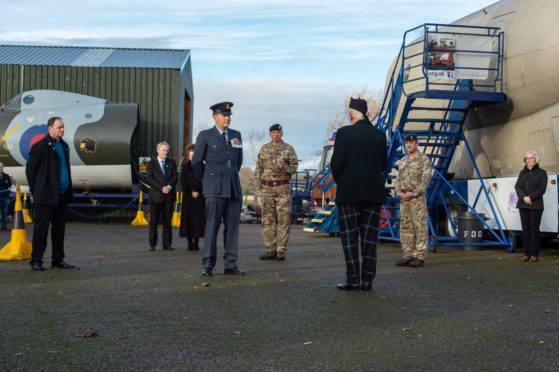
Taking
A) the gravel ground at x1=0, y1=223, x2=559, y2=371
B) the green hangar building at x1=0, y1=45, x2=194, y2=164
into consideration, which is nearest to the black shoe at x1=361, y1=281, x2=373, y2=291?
the gravel ground at x1=0, y1=223, x2=559, y2=371

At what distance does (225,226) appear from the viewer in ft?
29.0

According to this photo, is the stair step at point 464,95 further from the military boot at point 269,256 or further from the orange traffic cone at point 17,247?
the orange traffic cone at point 17,247

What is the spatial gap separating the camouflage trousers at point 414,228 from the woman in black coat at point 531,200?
181cm

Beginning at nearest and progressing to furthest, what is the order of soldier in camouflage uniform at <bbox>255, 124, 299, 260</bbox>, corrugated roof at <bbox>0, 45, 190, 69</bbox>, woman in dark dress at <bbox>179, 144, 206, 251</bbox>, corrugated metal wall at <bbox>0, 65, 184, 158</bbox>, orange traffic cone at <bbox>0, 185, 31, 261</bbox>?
orange traffic cone at <bbox>0, 185, 31, 261</bbox> < soldier in camouflage uniform at <bbox>255, 124, 299, 260</bbox> < woman in dark dress at <bbox>179, 144, 206, 251</bbox> < corrugated metal wall at <bbox>0, 65, 184, 158</bbox> < corrugated roof at <bbox>0, 45, 190, 69</bbox>

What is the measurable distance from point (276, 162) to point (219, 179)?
264cm

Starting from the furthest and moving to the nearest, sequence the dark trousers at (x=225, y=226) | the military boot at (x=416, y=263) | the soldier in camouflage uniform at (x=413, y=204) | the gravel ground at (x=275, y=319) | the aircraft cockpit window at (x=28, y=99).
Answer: the aircraft cockpit window at (x=28, y=99) < the soldier in camouflage uniform at (x=413, y=204) < the military boot at (x=416, y=263) < the dark trousers at (x=225, y=226) < the gravel ground at (x=275, y=319)

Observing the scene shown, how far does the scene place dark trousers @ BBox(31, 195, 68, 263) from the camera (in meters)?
9.26

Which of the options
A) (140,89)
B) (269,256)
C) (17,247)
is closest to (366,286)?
(269,256)

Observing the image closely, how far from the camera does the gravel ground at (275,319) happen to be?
4.49m

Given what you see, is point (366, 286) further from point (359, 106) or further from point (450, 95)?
point (450, 95)

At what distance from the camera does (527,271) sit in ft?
31.6

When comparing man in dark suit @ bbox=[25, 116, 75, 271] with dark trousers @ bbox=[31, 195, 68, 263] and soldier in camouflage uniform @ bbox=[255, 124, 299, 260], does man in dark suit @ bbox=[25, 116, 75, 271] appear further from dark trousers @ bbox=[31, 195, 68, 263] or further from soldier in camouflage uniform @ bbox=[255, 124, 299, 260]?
soldier in camouflage uniform @ bbox=[255, 124, 299, 260]

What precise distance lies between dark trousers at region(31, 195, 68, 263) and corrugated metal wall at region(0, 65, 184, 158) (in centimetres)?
1575

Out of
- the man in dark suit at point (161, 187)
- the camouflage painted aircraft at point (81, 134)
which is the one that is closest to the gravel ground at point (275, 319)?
the man in dark suit at point (161, 187)
